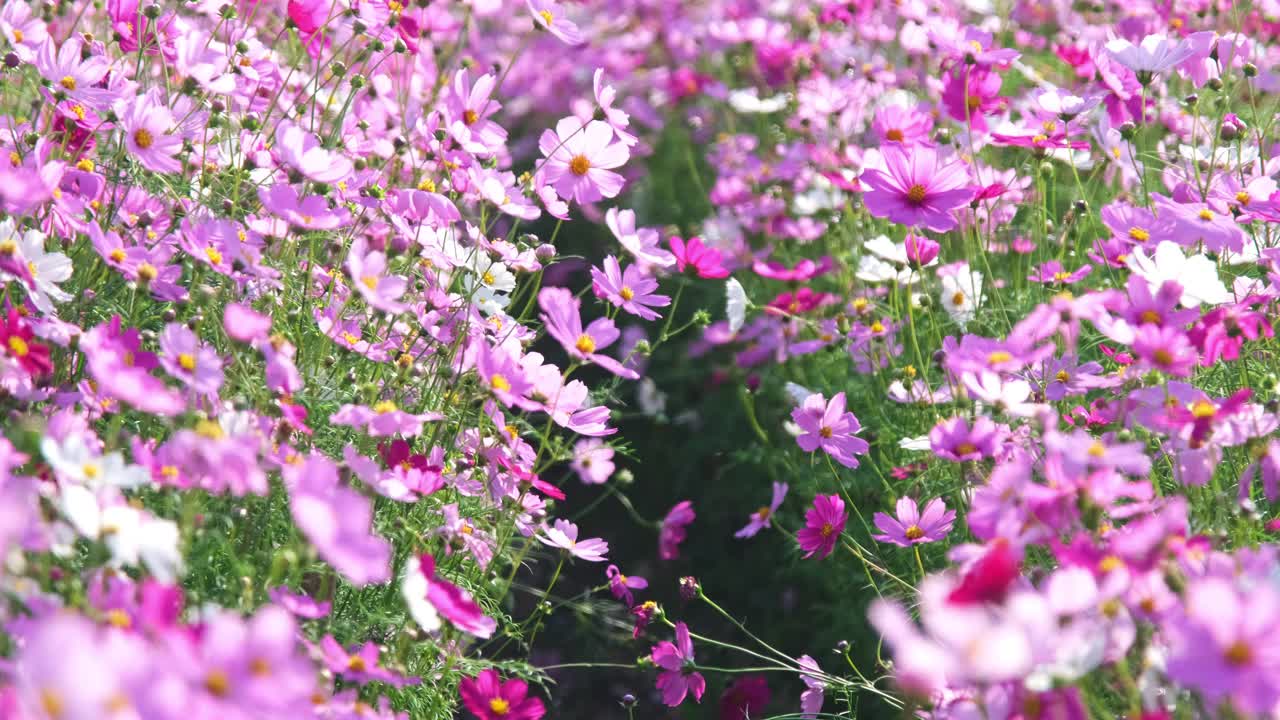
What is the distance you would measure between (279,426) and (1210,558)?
0.95 meters

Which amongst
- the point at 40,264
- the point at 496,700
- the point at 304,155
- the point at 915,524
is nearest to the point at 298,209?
the point at 304,155

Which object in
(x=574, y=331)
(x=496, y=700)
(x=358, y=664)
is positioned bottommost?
(x=496, y=700)

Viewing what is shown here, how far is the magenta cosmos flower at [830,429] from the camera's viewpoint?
5.46 feet

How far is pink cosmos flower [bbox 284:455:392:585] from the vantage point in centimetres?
92

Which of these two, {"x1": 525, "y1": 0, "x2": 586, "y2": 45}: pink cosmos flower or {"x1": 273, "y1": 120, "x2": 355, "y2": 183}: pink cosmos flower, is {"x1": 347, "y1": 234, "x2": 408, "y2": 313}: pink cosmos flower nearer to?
{"x1": 273, "y1": 120, "x2": 355, "y2": 183}: pink cosmos flower

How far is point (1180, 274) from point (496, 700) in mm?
987

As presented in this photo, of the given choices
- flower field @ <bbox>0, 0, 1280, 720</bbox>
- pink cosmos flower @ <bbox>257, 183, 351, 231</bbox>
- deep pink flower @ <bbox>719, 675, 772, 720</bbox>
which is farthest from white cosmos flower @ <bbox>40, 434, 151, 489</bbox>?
deep pink flower @ <bbox>719, 675, 772, 720</bbox>

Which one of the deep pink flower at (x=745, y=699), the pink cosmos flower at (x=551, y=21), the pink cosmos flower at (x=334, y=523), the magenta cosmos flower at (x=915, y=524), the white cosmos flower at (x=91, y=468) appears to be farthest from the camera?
the deep pink flower at (x=745, y=699)

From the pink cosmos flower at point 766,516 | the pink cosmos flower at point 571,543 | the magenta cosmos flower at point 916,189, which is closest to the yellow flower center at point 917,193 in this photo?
the magenta cosmos flower at point 916,189

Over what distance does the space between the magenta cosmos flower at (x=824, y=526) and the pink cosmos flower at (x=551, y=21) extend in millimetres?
803

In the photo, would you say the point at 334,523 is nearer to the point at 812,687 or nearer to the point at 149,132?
the point at 149,132

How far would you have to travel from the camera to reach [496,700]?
1485 mm

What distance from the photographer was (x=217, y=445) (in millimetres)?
1006

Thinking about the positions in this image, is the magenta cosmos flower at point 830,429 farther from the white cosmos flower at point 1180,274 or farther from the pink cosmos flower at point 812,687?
the white cosmos flower at point 1180,274
